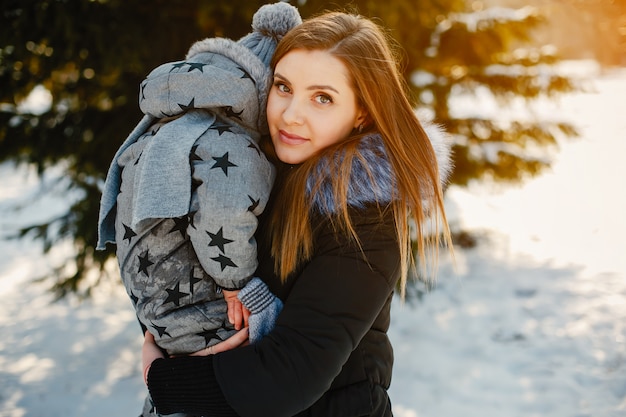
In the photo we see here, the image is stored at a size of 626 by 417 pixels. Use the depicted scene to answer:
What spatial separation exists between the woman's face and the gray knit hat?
156mm

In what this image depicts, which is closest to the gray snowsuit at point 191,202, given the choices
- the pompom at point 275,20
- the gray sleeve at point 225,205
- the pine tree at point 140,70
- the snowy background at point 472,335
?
the gray sleeve at point 225,205

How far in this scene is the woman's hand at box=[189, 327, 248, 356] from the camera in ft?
4.72

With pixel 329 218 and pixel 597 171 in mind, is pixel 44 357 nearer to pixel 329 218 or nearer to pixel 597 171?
pixel 329 218

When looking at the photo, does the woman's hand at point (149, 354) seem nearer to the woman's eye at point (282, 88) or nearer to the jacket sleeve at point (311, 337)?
the jacket sleeve at point (311, 337)

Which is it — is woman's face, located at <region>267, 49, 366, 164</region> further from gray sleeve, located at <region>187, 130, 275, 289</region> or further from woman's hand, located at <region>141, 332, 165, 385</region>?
woman's hand, located at <region>141, 332, 165, 385</region>

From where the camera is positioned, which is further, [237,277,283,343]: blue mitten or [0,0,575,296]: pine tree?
[0,0,575,296]: pine tree

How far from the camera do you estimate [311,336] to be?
1275mm

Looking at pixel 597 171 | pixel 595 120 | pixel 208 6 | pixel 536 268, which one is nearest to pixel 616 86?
pixel 595 120

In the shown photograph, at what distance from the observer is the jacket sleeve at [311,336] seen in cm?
128

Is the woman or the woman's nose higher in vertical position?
the woman's nose

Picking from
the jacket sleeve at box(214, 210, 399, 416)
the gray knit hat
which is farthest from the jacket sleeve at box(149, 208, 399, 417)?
the gray knit hat

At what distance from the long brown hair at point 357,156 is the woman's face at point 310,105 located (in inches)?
1.3

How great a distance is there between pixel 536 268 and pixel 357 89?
488 centimetres

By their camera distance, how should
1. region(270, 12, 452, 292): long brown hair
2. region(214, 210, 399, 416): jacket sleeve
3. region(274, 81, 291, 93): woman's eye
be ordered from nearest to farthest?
region(214, 210, 399, 416): jacket sleeve, region(270, 12, 452, 292): long brown hair, region(274, 81, 291, 93): woman's eye
